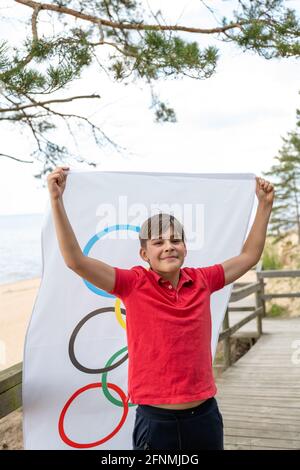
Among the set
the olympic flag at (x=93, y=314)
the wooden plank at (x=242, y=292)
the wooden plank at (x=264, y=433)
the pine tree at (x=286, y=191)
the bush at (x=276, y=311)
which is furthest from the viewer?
the pine tree at (x=286, y=191)

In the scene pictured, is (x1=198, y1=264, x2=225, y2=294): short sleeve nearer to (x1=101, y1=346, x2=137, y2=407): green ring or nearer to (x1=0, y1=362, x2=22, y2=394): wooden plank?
(x1=101, y1=346, x2=137, y2=407): green ring

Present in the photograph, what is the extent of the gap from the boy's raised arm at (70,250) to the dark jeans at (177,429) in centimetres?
43

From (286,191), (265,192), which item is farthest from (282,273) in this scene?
(286,191)

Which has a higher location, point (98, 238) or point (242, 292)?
point (98, 238)

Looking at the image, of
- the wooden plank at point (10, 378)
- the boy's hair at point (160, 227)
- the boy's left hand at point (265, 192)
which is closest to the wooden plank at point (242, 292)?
the boy's left hand at point (265, 192)

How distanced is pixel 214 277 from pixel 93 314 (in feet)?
1.91

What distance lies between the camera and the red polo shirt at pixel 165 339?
157cm

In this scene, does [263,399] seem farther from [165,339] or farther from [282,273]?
[282,273]

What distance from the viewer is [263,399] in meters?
4.15

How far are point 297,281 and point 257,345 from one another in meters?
7.38

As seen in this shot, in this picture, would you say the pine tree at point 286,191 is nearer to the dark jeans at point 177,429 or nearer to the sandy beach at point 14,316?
the sandy beach at point 14,316

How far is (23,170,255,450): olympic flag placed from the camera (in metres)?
2.04

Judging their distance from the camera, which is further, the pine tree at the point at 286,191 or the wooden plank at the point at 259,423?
the pine tree at the point at 286,191

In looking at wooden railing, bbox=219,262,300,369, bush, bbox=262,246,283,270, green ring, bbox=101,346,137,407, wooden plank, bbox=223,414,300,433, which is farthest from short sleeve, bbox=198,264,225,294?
bush, bbox=262,246,283,270
